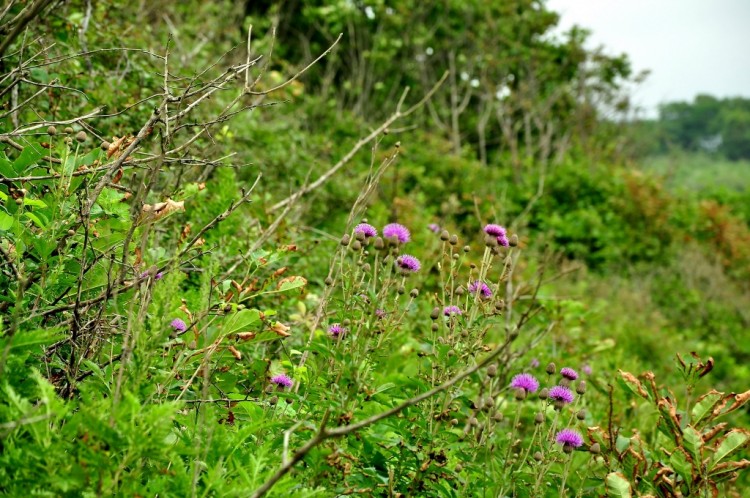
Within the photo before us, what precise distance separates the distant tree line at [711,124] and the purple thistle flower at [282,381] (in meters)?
46.7

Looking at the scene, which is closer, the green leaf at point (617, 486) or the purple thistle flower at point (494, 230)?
the green leaf at point (617, 486)

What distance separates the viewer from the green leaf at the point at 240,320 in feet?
4.68

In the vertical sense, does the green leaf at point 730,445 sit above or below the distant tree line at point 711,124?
above

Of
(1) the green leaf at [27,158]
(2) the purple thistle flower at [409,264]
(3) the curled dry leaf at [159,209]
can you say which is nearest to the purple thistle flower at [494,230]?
(2) the purple thistle flower at [409,264]

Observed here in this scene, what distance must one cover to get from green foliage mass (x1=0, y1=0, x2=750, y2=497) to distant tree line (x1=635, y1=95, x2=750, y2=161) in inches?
1553

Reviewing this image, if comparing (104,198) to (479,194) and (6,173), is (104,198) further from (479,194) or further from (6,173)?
(479,194)

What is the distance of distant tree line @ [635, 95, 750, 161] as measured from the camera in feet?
151

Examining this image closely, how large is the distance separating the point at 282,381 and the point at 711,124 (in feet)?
185

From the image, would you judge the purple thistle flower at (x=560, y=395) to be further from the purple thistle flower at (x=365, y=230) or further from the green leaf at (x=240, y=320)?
the green leaf at (x=240, y=320)

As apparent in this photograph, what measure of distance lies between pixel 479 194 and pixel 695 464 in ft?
23.3

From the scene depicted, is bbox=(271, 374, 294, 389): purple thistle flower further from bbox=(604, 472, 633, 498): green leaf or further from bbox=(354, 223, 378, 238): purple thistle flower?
bbox=(604, 472, 633, 498): green leaf

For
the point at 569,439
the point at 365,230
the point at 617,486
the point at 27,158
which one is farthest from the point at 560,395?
the point at 27,158

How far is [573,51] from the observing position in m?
12.6

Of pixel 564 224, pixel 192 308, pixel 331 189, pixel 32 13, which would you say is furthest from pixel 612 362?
pixel 564 224
